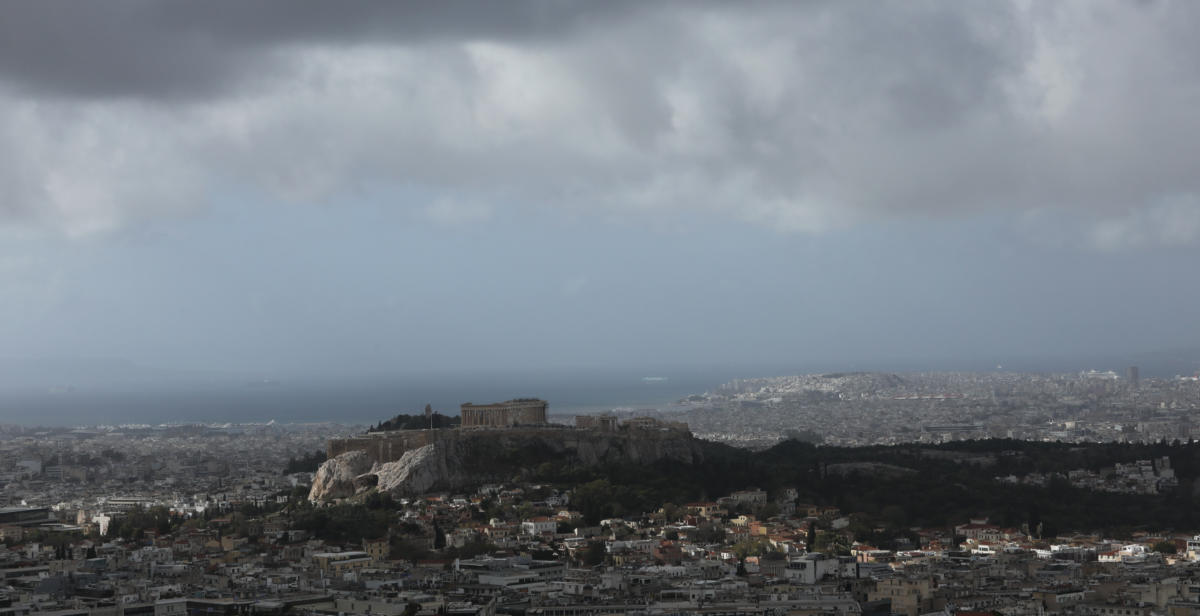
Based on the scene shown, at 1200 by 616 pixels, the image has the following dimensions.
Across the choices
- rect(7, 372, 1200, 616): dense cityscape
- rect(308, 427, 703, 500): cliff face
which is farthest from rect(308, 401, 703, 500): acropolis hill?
rect(7, 372, 1200, 616): dense cityscape

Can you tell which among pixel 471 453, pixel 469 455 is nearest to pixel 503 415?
pixel 471 453

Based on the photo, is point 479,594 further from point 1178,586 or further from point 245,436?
point 245,436

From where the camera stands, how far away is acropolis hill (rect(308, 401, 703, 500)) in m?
82.8

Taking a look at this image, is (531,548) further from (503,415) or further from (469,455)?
(503,415)

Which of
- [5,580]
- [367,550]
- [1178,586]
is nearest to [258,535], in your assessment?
[367,550]

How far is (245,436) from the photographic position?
167 m

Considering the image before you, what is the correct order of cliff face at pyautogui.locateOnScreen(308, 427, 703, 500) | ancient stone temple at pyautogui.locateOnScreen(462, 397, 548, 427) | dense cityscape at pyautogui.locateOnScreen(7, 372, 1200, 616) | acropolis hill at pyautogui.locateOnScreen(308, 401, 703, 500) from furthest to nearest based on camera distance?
ancient stone temple at pyautogui.locateOnScreen(462, 397, 548, 427)
acropolis hill at pyautogui.locateOnScreen(308, 401, 703, 500)
cliff face at pyautogui.locateOnScreen(308, 427, 703, 500)
dense cityscape at pyautogui.locateOnScreen(7, 372, 1200, 616)

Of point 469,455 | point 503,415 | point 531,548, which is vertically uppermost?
point 503,415

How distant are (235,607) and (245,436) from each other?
123 m

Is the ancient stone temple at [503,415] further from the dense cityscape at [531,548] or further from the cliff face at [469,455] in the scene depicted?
the cliff face at [469,455]

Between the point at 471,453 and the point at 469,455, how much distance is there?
27 centimetres

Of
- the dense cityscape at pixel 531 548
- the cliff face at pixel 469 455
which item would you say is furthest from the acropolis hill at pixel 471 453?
the dense cityscape at pixel 531 548

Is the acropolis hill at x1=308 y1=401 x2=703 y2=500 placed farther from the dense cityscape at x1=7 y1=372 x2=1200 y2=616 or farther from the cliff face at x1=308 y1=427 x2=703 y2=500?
the dense cityscape at x1=7 y1=372 x2=1200 y2=616

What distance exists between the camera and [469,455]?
3364 inches
